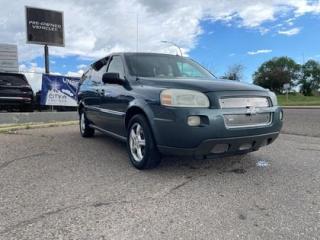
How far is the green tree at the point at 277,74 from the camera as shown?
96062mm

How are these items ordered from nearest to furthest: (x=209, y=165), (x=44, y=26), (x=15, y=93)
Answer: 1. (x=209, y=165)
2. (x=15, y=93)
3. (x=44, y=26)

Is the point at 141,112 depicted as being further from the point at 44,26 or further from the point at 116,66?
the point at 44,26

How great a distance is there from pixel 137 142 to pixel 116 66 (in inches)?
63.0

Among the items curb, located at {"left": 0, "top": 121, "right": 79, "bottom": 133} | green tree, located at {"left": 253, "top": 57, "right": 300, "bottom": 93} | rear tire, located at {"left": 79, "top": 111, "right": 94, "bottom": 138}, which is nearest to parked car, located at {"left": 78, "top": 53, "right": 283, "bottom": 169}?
rear tire, located at {"left": 79, "top": 111, "right": 94, "bottom": 138}

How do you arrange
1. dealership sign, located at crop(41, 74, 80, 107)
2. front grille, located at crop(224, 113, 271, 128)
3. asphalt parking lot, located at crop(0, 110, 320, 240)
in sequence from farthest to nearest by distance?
dealership sign, located at crop(41, 74, 80, 107)
front grille, located at crop(224, 113, 271, 128)
asphalt parking lot, located at crop(0, 110, 320, 240)

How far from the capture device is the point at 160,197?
148 inches

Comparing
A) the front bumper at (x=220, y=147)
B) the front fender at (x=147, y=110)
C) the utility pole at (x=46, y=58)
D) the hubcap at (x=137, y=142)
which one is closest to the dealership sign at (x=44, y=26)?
the utility pole at (x=46, y=58)

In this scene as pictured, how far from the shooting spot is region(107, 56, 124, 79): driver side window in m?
5.53

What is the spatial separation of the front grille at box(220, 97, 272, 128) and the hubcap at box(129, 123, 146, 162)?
1167mm

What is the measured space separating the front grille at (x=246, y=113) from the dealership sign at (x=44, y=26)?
14.7 metres

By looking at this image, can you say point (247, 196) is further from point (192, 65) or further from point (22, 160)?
point (22, 160)

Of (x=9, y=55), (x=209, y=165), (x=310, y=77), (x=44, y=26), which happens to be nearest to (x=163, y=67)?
(x=209, y=165)

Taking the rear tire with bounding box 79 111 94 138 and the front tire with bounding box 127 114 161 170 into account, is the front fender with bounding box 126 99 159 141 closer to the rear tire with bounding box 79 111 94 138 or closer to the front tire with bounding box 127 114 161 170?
the front tire with bounding box 127 114 161 170

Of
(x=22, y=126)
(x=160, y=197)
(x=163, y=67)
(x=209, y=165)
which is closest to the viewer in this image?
(x=160, y=197)
